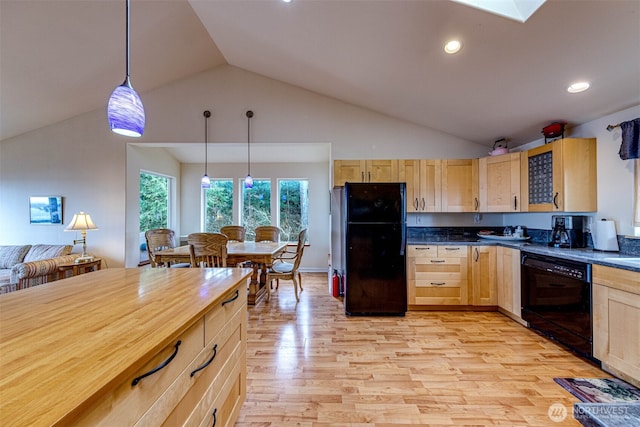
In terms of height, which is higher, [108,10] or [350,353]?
[108,10]

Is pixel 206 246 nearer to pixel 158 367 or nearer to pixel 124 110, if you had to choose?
pixel 124 110

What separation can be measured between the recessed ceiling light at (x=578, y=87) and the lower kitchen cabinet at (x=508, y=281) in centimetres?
162

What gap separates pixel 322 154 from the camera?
5.23 metres

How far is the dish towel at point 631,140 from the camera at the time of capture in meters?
2.25

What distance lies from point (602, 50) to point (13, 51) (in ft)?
17.2

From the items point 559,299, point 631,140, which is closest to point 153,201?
point 559,299

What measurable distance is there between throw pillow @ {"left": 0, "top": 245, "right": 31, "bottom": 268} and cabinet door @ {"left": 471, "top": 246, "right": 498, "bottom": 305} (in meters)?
6.24

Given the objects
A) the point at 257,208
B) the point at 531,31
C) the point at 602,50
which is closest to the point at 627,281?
the point at 602,50

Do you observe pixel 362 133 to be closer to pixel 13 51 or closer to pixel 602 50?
pixel 602 50

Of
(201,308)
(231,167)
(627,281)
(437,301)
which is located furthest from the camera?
(231,167)

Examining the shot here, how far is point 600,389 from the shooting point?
1891 mm

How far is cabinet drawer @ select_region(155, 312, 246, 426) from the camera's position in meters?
0.93

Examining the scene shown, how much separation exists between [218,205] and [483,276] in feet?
16.6

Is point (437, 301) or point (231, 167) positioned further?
point (231, 167)
